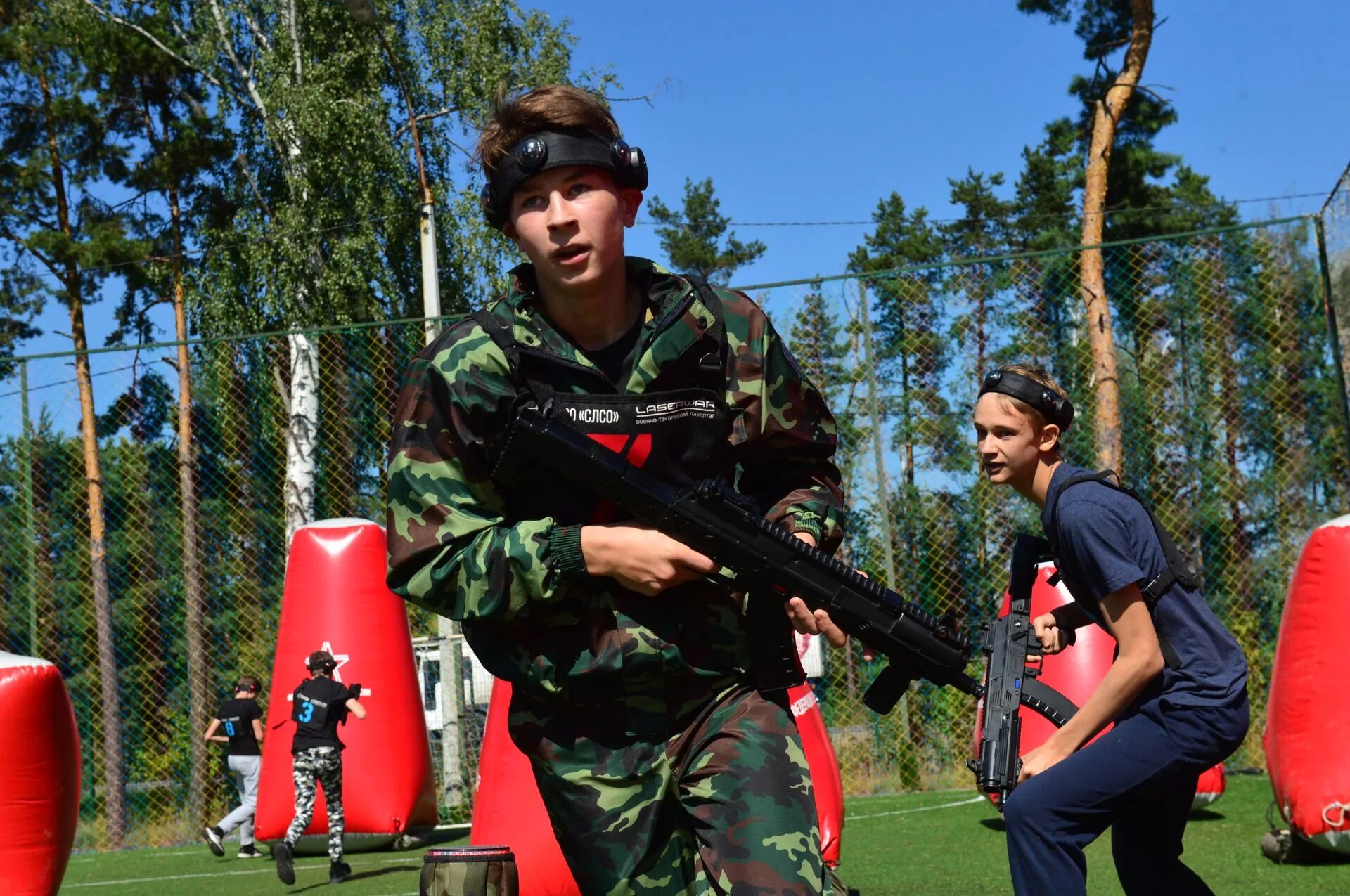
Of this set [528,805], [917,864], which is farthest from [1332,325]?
[528,805]

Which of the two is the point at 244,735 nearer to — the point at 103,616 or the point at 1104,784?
the point at 103,616

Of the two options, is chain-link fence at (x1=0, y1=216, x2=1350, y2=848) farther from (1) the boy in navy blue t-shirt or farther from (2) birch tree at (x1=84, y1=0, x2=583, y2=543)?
(1) the boy in navy blue t-shirt

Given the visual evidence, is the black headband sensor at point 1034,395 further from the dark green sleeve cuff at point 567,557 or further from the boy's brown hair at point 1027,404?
the dark green sleeve cuff at point 567,557

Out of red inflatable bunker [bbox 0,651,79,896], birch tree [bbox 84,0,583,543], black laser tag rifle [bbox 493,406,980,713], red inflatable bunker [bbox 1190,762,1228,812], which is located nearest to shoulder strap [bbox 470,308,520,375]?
black laser tag rifle [bbox 493,406,980,713]

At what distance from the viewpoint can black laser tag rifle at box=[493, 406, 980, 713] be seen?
2.21m

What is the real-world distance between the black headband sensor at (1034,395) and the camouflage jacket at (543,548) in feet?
4.48

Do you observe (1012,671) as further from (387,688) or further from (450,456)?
(387,688)

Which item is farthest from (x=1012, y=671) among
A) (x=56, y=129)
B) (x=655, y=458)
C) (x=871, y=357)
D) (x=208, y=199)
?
(x=56, y=129)

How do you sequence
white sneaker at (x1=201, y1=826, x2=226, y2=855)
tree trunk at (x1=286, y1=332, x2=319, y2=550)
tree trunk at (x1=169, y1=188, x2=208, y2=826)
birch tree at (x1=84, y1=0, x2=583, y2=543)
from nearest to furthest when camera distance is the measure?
white sneaker at (x1=201, y1=826, x2=226, y2=855)
tree trunk at (x1=286, y1=332, x2=319, y2=550)
tree trunk at (x1=169, y1=188, x2=208, y2=826)
birch tree at (x1=84, y1=0, x2=583, y2=543)

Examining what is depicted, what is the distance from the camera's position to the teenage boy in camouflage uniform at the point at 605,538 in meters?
2.17

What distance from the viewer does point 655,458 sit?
232cm

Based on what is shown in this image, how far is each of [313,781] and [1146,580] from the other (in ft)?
22.2

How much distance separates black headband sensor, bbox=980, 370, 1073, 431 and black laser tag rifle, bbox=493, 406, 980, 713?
4.55 ft

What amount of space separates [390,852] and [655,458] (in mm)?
8002
